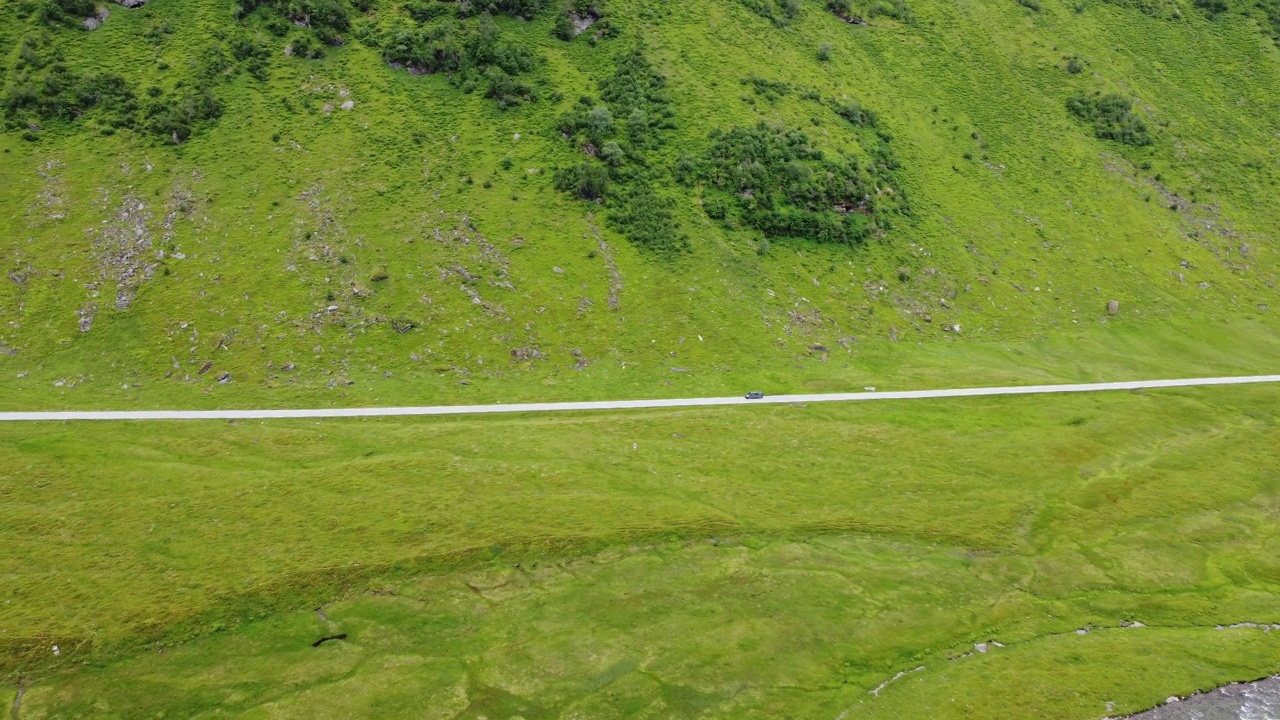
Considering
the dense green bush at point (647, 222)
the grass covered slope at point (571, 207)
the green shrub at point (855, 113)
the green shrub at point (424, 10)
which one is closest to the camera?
the grass covered slope at point (571, 207)

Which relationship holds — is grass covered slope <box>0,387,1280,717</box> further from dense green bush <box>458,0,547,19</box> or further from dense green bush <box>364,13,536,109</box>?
dense green bush <box>458,0,547,19</box>

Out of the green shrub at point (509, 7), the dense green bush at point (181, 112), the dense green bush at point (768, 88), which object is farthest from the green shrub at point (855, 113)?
the dense green bush at point (181, 112)

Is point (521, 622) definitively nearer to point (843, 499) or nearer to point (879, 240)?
Result: point (843, 499)

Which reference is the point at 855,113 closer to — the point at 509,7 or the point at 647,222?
the point at 647,222

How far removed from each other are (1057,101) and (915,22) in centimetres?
3425

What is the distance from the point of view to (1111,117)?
141500 millimetres

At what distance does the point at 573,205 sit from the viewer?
10225 cm

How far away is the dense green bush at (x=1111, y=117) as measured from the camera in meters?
140

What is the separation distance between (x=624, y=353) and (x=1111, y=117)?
122 m

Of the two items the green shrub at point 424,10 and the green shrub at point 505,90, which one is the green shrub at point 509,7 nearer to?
the green shrub at point 424,10

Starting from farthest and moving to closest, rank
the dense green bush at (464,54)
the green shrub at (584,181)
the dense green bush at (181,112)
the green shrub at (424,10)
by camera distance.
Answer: the green shrub at (424,10) → the dense green bush at (464,54) → the green shrub at (584,181) → the dense green bush at (181,112)

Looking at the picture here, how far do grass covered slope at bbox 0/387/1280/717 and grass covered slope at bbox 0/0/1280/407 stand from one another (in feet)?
43.2

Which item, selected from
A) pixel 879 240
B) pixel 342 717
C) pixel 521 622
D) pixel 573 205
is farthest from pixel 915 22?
pixel 342 717

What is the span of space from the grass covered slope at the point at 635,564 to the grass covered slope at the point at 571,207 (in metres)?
13.2
